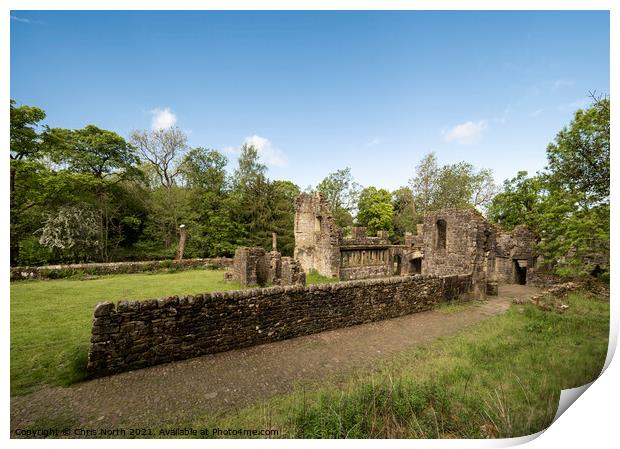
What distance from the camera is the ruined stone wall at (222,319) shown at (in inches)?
174

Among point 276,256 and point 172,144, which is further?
point 172,144

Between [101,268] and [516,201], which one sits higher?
[516,201]

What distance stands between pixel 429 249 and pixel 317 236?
7.12 m

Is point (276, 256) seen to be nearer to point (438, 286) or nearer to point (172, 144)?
point (438, 286)

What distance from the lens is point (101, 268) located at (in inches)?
578

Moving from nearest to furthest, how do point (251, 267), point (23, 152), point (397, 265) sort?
1. point (23, 152)
2. point (251, 267)
3. point (397, 265)

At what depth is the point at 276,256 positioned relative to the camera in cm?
1252

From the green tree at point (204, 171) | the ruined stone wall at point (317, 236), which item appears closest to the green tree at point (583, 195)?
the ruined stone wall at point (317, 236)

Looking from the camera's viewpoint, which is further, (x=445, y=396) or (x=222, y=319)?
(x=222, y=319)

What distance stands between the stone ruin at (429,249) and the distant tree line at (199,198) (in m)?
2.32

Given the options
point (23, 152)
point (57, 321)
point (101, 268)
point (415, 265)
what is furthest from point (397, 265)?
point (23, 152)

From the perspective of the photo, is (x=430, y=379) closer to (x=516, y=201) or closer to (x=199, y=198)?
(x=516, y=201)
